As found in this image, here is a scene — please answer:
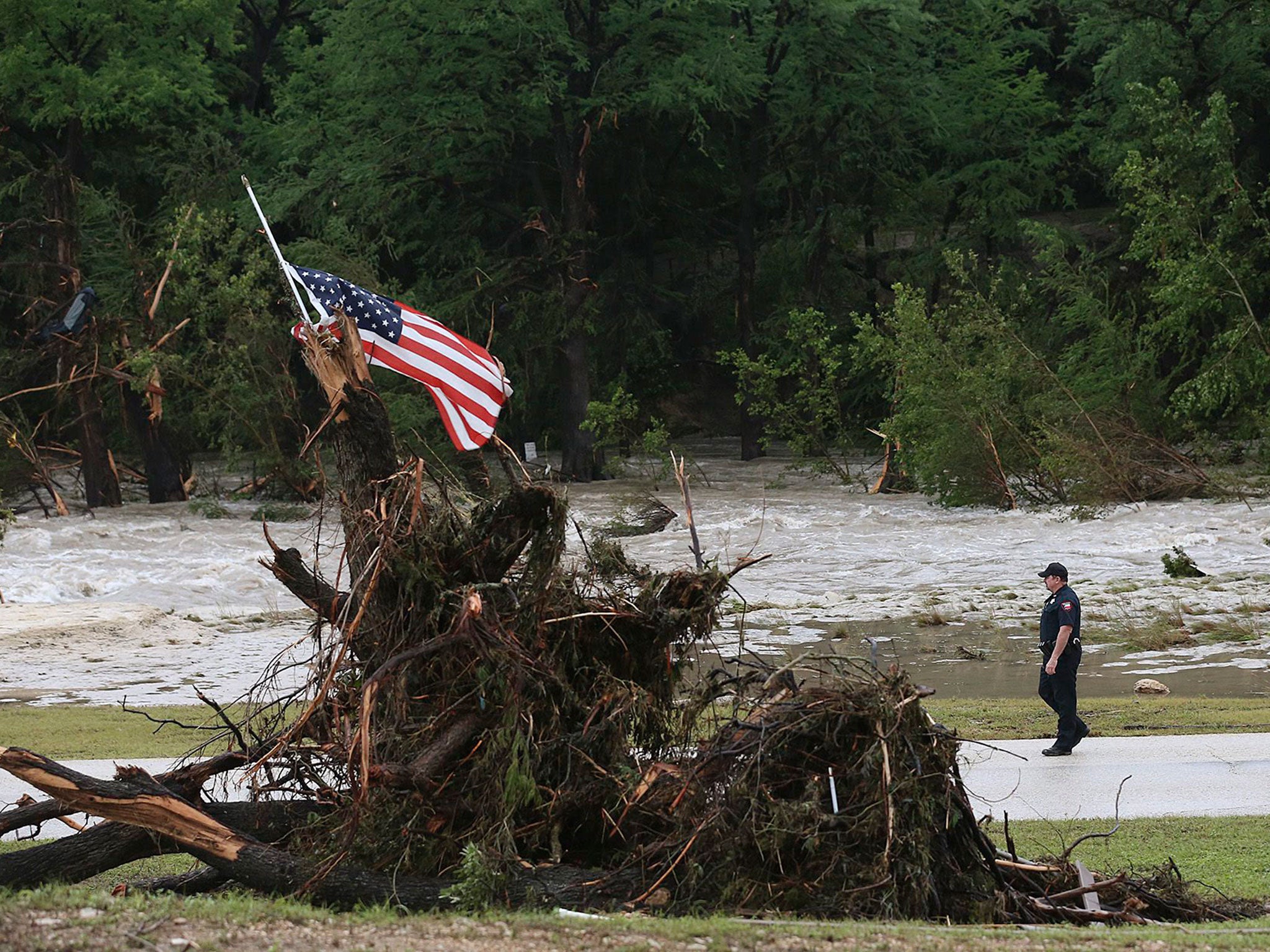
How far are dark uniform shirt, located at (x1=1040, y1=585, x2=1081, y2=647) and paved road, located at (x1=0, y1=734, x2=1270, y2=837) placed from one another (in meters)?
0.90

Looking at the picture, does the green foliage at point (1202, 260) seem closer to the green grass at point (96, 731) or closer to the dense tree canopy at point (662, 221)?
the dense tree canopy at point (662, 221)

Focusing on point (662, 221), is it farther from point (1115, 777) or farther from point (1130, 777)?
point (1130, 777)

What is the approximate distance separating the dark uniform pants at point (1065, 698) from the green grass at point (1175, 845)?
7.68 feet

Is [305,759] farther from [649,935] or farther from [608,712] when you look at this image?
[649,935]

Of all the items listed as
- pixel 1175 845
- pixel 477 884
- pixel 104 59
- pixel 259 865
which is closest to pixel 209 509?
pixel 104 59

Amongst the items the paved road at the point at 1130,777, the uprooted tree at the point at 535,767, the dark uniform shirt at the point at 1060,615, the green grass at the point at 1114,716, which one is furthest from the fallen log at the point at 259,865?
the dark uniform shirt at the point at 1060,615

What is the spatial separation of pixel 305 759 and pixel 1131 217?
122ft

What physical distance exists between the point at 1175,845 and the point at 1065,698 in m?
3.18

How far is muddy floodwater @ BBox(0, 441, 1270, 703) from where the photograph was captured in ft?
63.0

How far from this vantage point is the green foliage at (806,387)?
3997 cm

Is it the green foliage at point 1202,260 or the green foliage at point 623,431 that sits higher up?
the green foliage at point 1202,260

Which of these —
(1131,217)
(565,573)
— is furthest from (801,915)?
(1131,217)

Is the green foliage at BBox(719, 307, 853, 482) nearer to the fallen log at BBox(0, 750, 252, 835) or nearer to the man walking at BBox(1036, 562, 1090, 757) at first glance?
the man walking at BBox(1036, 562, 1090, 757)

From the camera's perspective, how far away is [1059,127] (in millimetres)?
51188
